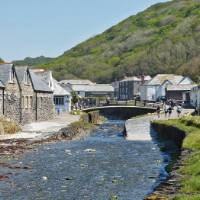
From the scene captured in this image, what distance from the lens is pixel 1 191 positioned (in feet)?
92.8

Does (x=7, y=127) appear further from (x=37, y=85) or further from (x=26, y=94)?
(x=37, y=85)

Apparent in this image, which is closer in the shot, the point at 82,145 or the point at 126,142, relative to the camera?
the point at 82,145

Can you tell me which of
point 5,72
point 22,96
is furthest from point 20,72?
point 5,72

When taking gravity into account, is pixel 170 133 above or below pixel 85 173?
above

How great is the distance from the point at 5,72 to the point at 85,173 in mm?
33648

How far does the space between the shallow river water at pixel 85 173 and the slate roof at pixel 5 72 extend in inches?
625

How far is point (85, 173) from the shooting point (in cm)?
3466

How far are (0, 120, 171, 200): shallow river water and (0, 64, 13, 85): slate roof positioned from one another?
52.1ft


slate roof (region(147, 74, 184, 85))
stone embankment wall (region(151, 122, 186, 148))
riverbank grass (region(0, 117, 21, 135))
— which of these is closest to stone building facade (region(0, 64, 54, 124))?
riverbank grass (region(0, 117, 21, 135))

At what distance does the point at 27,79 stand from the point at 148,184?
44493mm

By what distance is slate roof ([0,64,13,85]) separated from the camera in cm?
6456

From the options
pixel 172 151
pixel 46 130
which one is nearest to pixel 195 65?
pixel 46 130

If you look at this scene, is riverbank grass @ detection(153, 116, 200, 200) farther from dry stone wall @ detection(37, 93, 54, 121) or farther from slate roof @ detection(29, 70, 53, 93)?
dry stone wall @ detection(37, 93, 54, 121)

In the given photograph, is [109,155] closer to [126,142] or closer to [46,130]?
[126,142]
